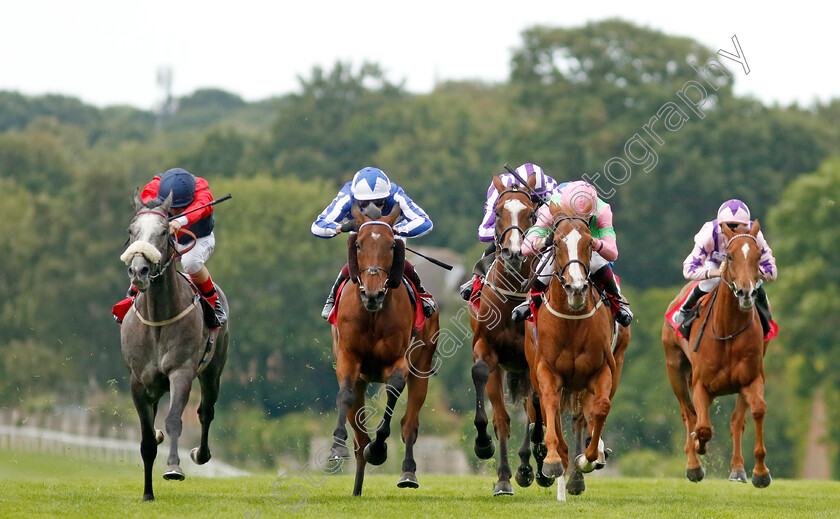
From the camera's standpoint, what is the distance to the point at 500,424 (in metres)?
13.1

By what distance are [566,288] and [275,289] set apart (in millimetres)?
34071

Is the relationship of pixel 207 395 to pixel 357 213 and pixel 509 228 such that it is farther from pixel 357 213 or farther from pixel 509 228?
pixel 509 228

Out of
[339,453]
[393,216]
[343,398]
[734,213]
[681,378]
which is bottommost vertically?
[339,453]

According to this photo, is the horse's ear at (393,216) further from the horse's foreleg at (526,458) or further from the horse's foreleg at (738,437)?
the horse's foreleg at (738,437)

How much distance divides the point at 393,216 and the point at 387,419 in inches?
71.8

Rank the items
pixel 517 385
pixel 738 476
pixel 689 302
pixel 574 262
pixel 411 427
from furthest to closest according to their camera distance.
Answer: pixel 689 302 → pixel 517 385 → pixel 738 476 → pixel 411 427 → pixel 574 262

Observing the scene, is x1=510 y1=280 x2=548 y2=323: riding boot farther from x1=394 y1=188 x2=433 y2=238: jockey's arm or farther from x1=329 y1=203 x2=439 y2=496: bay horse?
x1=394 y1=188 x2=433 y2=238: jockey's arm

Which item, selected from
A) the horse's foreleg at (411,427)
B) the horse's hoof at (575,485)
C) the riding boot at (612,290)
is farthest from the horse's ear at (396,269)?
the horse's hoof at (575,485)

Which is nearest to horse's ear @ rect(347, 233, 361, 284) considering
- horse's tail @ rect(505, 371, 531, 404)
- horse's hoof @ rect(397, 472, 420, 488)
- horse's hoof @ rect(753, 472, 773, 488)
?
horse's hoof @ rect(397, 472, 420, 488)

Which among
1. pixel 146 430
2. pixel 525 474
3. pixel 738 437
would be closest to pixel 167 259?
pixel 146 430

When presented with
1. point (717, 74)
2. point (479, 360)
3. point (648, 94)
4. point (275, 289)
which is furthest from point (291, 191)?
point (479, 360)

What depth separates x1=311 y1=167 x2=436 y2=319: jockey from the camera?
40.4 feet

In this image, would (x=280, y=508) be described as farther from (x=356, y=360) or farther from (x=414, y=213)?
(x=414, y=213)

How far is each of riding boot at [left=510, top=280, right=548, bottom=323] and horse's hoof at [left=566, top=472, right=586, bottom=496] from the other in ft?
5.63
